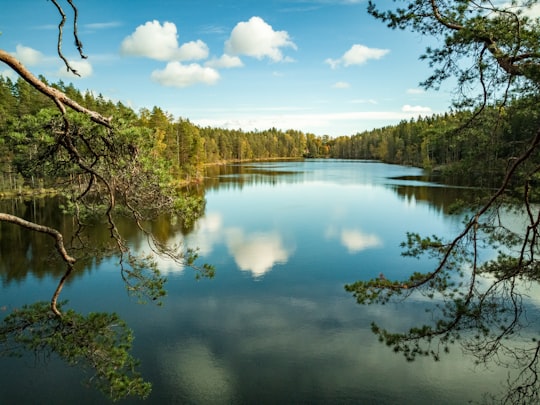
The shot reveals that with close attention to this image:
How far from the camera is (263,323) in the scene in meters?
11.5

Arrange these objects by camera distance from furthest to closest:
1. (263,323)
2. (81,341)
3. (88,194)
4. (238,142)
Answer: (238,142)
(263,323)
(88,194)
(81,341)

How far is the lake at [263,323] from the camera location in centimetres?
857

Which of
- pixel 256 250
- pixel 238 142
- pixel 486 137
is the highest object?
pixel 238 142

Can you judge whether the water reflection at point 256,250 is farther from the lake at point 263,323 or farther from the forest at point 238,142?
the forest at point 238,142

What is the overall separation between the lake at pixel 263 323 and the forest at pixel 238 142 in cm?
131

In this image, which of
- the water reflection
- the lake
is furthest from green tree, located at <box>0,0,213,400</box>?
the water reflection

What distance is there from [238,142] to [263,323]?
9139 centimetres

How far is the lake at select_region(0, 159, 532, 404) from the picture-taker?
28.1ft

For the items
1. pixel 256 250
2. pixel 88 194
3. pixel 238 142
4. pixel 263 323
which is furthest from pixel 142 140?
pixel 238 142

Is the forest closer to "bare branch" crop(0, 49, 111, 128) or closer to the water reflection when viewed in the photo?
"bare branch" crop(0, 49, 111, 128)

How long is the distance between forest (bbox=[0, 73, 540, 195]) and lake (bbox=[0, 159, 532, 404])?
1308 mm

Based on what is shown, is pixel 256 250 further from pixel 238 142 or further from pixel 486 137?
pixel 238 142

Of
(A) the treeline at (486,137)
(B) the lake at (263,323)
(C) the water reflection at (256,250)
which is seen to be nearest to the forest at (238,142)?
(A) the treeline at (486,137)

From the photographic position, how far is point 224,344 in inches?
410
